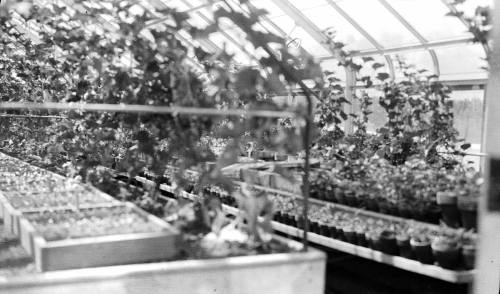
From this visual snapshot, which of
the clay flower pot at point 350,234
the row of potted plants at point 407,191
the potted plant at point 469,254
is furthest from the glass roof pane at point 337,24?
the potted plant at point 469,254

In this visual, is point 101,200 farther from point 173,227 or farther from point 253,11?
point 253,11

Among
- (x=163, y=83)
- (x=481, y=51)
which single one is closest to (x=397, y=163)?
(x=481, y=51)

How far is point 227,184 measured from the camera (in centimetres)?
222

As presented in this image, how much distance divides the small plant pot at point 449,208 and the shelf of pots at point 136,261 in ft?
4.23

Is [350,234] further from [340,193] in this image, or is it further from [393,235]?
[340,193]

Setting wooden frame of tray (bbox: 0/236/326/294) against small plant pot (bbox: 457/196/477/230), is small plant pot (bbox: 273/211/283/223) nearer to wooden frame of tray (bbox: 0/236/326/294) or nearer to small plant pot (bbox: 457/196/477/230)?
small plant pot (bbox: 457/196/477/230)

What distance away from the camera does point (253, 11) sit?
2.26 meters

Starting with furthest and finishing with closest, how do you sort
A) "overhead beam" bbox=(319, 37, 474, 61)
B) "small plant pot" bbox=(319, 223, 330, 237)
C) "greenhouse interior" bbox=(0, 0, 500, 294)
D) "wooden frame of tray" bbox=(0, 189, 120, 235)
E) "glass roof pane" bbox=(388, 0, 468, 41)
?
"overhead beam" bbox=(319, 37, 474, 61)
"glass roof pane" bbox=(388, 0, 468, 41)
"small plant pot" bbox=(319, 223, 330, 237)
"wooden frame of tray" bbox=(0, 189, 120, 235)
"greenhouse interior" bbox=(0, 0, 500, 294)

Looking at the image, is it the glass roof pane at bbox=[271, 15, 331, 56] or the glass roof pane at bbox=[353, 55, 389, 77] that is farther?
the glass roof pane at bbox=[271, 15, 331, 56]

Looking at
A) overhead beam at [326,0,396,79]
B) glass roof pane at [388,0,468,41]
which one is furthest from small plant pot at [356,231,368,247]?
overhead beam at [326,0,396,79]

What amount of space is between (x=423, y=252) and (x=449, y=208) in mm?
393

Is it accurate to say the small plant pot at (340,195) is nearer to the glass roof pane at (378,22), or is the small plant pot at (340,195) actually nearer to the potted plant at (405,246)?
the potted plant at (405,246)

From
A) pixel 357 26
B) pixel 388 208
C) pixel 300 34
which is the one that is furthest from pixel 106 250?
pixel 300 34

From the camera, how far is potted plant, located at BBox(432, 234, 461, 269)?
2.87 metres
